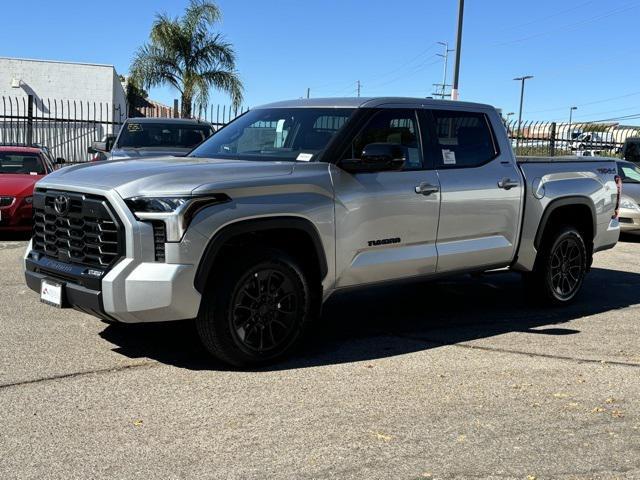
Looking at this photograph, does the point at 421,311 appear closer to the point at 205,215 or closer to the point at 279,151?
the point at 279,151

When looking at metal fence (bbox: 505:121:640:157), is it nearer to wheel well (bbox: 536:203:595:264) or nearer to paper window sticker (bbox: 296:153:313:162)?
wheel well (bbox: 536:203:595:264)

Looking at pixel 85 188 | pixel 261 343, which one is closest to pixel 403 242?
pixel 261 343

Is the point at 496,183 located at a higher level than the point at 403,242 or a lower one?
higher

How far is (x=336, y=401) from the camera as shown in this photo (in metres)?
4.57

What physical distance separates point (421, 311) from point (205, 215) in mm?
3250

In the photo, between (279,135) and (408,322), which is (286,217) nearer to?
(279,135)

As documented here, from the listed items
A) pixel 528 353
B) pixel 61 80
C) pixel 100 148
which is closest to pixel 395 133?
pixel 528 353

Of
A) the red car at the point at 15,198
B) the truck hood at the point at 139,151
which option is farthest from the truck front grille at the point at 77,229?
the truck hood at the point at 139,151

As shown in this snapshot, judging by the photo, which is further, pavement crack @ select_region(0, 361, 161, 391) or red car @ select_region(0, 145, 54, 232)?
red car @ select_region(0, 145, 54, 232)

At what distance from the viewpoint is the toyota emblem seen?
506 centimetres

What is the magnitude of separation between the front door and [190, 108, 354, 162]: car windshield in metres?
0.25

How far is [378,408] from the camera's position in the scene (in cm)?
447

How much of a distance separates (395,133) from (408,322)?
1798 millimetres

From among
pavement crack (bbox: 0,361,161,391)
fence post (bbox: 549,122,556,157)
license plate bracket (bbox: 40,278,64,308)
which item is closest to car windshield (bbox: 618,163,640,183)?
fence post (bbox: 549,122,556,157)
